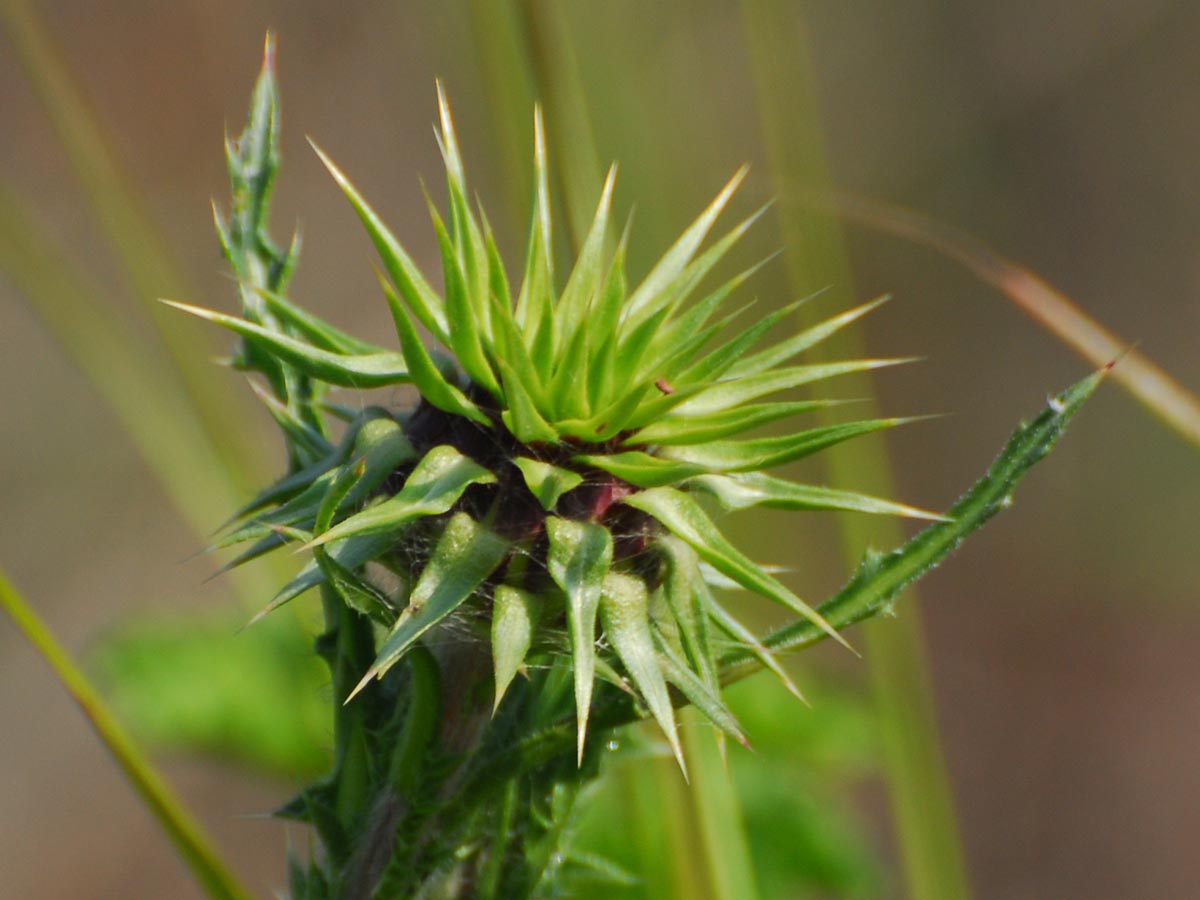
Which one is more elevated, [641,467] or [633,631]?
[641,467]

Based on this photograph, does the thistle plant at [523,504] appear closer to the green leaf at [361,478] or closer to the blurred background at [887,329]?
the green leaf at [361,478]

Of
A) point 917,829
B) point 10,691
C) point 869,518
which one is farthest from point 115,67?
point 917,829

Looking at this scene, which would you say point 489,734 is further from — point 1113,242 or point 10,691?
point 1113,242

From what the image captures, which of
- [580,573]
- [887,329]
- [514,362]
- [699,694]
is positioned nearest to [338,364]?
[514,362]

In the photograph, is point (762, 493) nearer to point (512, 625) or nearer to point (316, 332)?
point (512, 625)


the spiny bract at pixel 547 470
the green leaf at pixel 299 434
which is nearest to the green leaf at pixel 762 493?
the spiny bract at pixel 547 470

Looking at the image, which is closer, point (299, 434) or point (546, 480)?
point (546, 480)
